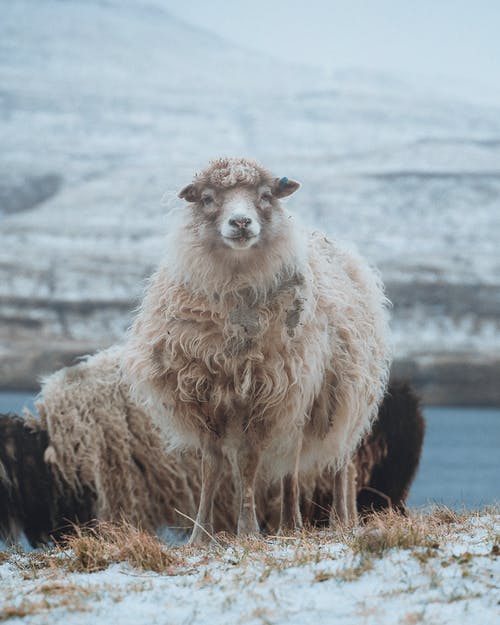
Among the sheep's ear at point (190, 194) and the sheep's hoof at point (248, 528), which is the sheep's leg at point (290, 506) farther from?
the sheep's ear at point (190, 194)

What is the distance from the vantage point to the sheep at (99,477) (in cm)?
796

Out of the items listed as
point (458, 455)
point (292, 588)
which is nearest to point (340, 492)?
point (292, 588)

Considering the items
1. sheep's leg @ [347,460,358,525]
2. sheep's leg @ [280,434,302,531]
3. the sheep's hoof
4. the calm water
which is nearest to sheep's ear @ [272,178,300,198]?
sheep's leg @ [280,434,302,531]

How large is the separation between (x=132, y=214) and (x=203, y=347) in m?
101

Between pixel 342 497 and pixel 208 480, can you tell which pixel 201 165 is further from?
pixel 342 497

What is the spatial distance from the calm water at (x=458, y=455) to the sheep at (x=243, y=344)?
15318 millimetres

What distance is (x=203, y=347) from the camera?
5.61 m

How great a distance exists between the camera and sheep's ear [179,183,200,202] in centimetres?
591

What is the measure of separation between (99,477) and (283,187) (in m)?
3.33

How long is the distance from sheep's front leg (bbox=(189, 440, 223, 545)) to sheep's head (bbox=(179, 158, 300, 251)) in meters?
1.29

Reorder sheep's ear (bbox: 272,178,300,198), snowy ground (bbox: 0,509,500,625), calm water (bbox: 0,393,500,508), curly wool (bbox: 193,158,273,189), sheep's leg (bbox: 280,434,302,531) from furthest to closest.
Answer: calm water (bbox: 0,393,500,508) → sheep's leg (bbox: 280,434,302,531) → sheep's ear (bbox: 272,178,300,198) → curly wool (bbox: 193,158,273,189) → snowy ground (bbox: 0,509,500,625)

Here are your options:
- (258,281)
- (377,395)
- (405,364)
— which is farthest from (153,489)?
(405,364)

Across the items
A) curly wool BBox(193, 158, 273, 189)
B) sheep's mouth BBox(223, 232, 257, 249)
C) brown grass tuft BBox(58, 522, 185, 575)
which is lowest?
brown grass tuft BBox(58, 522, 185, 575)

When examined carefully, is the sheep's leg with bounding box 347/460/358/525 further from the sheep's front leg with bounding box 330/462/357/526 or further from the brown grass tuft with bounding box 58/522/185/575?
the brown grass tuft with bounding box 58/522/185/575
